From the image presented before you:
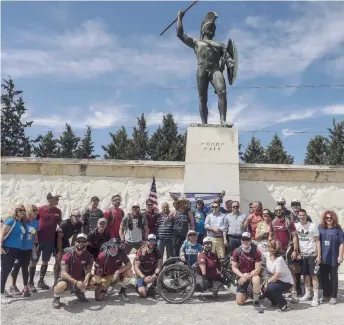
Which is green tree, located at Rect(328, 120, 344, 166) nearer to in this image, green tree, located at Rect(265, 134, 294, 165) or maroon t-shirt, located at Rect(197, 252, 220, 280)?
green tree, located at Rect(265, 134, 294, 165)

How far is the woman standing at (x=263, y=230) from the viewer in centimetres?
646

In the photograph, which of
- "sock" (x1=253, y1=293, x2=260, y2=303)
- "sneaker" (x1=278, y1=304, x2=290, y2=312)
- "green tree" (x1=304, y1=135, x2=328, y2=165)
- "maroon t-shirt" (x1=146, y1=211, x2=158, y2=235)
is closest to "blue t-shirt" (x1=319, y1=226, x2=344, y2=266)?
"sneaker" (x1=278, y1=304, x2=290, y2=312)

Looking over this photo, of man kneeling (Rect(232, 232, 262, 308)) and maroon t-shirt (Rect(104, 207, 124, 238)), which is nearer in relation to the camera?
man kneeling (Rect(232, 232, 262, 308))

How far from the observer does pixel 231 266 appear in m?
6.13

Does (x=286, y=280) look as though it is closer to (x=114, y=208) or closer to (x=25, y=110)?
(x=114, y=208)

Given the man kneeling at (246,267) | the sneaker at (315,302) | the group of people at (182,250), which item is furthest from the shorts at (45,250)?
the sneaker at (315,302)

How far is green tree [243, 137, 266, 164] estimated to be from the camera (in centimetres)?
2992

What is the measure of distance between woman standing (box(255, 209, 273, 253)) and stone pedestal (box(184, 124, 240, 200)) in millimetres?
2223

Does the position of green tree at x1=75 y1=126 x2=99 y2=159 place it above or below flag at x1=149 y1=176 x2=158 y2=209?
above

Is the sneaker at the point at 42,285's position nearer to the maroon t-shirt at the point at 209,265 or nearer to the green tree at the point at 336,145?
the maroon t-shirt at the point at 209,265

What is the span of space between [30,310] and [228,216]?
144 inches

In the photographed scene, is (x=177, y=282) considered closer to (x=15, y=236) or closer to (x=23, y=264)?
(x=23, y=264)

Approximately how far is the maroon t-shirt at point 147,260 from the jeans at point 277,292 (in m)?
1.82

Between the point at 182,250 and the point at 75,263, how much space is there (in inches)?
69.9
